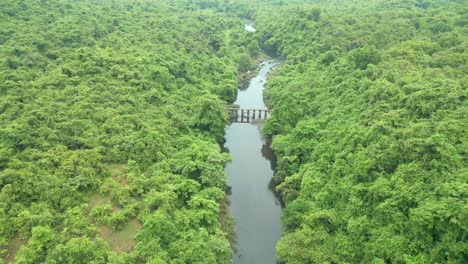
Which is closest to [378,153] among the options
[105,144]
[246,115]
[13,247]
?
[105,144]

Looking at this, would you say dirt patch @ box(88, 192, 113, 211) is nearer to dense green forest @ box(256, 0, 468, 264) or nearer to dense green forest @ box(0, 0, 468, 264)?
dense green forest @ box(0, 0, 468, 264)

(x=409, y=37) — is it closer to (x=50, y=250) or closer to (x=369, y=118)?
(x=369, y=118)

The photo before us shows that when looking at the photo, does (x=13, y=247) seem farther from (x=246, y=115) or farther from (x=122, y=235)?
(x=246, y=115)

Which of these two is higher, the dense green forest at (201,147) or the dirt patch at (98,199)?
the dense green forest at (201,147)

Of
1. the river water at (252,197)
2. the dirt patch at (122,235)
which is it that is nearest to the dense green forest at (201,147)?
the dirt patch at (122,235)

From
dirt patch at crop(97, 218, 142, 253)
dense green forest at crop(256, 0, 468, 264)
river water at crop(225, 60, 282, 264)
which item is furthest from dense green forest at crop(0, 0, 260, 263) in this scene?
dense green forest at crop(256, 0, 468, 264)

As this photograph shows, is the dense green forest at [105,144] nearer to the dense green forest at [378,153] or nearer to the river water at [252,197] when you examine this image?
Result: the river water at [252,197]
